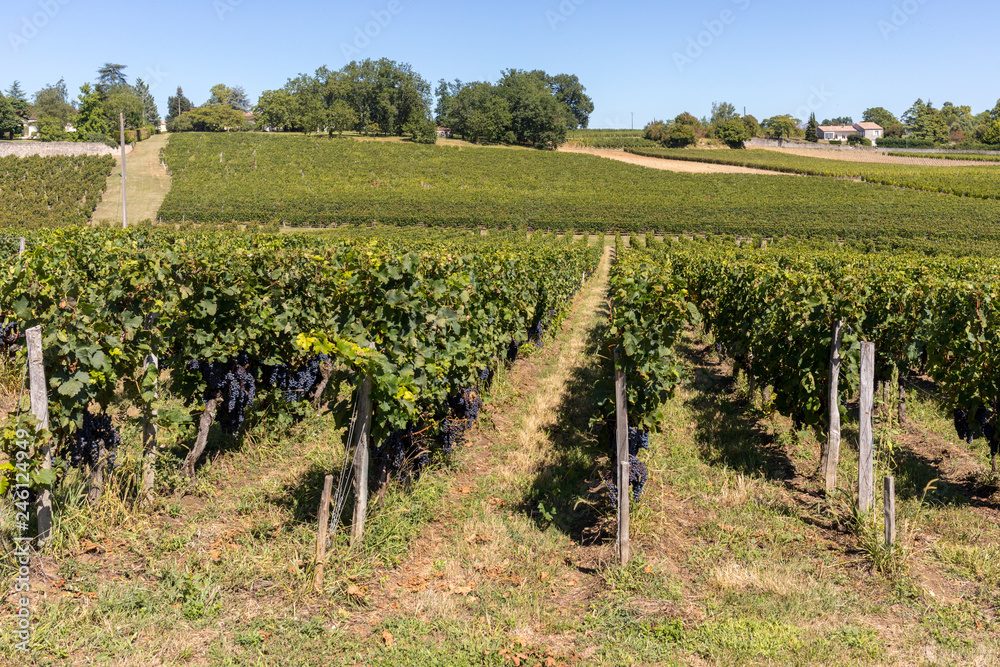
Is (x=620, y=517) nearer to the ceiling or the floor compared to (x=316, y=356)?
nearer to the floor

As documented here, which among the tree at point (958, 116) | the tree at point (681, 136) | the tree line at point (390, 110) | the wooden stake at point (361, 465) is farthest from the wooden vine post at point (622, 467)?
the tree at point (958, 116)

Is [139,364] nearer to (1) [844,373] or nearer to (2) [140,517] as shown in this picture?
(2) [140,517]

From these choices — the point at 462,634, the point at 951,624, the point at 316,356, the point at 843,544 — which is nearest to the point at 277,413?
the point at 316,356

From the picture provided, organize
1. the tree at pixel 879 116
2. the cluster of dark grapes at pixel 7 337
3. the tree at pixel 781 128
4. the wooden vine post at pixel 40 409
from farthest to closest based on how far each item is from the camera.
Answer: the tree at pixel 879 116
the tree at pixel 781 128
the cluster of dark grapes at pixel 7 337
the wooden vine post at pixel 40 409

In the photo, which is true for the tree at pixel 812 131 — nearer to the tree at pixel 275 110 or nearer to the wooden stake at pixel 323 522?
the tree at pixel 275 110

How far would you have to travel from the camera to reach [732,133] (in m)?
108

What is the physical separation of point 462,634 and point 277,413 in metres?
4.27

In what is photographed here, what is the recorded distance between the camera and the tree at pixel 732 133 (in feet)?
355

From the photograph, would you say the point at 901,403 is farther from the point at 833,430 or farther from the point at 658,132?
the point at 658,132

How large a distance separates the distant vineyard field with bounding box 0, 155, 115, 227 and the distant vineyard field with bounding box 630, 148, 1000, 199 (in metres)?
72.9

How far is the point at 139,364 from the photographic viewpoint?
17.8 feet

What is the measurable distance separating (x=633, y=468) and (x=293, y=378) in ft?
13.8

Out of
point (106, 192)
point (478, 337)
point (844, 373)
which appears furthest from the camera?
point (106, 192)

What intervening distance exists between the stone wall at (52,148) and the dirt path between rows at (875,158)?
93802mm
